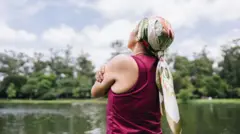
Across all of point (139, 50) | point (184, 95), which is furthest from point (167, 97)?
point (184, 95)

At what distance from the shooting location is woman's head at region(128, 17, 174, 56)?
1.18 m

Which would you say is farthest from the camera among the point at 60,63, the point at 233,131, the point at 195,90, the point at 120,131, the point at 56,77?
the point at 60,63

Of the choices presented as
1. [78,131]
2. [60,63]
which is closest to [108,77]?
[78,131]

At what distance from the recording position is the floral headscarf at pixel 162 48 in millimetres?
1158

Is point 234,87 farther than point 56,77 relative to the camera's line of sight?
No

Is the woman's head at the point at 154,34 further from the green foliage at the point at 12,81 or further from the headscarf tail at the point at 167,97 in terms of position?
the green foliage at the point at 12,81

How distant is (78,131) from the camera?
42.2 ft

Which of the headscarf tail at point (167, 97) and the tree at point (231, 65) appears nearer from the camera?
the headscarf tail at point (167, 97)

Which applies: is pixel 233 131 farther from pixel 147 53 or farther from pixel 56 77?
pixel 56 77

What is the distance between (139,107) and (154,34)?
0.25 metres

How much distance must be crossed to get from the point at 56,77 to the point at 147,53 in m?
49.9

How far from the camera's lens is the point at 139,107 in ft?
3.80

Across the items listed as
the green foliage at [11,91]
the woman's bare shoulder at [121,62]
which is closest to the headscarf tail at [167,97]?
the woman's bare shoulder at [121,62]

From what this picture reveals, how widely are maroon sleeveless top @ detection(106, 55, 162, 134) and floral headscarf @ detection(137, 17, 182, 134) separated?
0.09 feet
